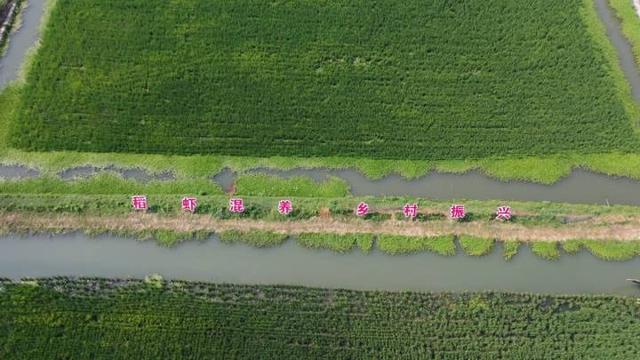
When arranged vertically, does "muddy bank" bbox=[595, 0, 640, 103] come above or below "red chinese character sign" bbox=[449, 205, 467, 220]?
above

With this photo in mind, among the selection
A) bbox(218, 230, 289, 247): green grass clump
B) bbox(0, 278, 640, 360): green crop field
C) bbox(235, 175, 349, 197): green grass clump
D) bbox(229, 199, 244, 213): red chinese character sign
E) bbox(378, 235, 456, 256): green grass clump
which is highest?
bbox(235, 175, 349, 197): green grass clump

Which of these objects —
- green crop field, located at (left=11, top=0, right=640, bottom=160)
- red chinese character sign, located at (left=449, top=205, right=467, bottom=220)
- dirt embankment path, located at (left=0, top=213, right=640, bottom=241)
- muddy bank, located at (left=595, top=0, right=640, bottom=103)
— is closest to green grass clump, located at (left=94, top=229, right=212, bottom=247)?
dirt embankment path, located at (left=0, top=213, right=640, bottom=241)

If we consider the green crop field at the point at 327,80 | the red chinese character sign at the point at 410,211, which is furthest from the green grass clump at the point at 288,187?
the red chinese character sign at the point at 410,211

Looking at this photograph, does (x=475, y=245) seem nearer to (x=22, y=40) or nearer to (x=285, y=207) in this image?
(x=285, y=207)

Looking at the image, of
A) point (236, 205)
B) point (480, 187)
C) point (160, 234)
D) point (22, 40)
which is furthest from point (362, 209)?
point (22, 40)

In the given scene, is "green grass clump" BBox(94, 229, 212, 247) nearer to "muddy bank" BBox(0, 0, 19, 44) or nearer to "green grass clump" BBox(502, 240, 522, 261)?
"green grass clump" BBox(502, 240, 522, 261)

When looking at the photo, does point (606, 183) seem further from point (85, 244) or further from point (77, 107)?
point (77, 107)
